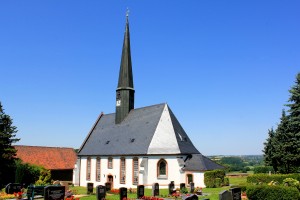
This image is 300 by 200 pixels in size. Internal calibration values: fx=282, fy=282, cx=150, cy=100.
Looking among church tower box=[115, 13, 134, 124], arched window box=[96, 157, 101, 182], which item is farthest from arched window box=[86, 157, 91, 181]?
church tower box=[115, 13, 134, 124]

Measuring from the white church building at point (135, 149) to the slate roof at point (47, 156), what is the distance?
5495 millimetres

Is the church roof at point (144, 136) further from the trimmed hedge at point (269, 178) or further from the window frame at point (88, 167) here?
the trimmed hedge at point (269, 178)

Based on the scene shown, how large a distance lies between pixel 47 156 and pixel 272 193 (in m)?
39.9

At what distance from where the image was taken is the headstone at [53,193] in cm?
1912

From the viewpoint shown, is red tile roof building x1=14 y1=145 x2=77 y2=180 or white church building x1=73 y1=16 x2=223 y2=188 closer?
white church building x1=73 y1=16 x2=223 y2=188

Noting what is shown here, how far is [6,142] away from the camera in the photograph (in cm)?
3497

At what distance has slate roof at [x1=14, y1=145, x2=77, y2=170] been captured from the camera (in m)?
47.5

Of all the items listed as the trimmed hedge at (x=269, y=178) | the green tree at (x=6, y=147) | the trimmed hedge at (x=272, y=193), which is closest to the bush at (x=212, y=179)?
the trimmed hedge at (x=269, y=178)

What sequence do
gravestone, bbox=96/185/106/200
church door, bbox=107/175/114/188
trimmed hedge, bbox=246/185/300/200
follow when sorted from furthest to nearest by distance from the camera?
church door, bbox=107/175/114/188 < gravestone, bbox=96/185/106/200 < trimmed hedge, bbox=246/185/300/200

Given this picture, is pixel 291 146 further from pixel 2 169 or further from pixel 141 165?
pixel 2 169

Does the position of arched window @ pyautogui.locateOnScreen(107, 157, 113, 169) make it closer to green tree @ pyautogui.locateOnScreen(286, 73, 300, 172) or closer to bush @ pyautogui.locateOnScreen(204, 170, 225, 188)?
bush @ pyautogui.locateOnScreen(204, 170, 225, 188)

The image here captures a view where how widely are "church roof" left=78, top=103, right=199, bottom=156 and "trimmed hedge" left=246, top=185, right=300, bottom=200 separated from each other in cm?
1316

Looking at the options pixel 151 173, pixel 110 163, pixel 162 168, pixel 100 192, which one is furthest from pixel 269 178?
pixel 110 163

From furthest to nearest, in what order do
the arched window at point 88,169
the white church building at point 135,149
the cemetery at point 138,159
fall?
the arched window at point 88,169
the white church building at point 135,149
the cemetery at point 138,159
